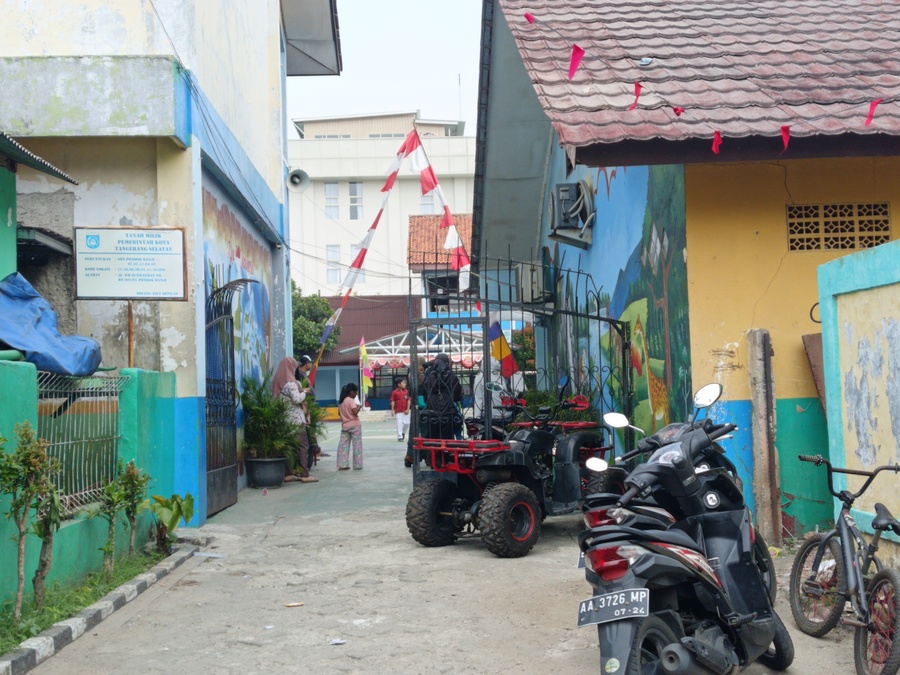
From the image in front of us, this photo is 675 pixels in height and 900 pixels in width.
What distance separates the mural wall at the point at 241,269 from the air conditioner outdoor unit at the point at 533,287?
4.59 metres

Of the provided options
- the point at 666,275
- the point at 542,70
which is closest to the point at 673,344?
the point at 666,275

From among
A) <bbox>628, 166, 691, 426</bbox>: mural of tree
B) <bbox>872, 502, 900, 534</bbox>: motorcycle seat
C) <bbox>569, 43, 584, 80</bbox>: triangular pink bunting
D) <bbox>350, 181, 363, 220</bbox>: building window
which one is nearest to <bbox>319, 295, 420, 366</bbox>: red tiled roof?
<bbox>350, 181, 363, 220</bbox>: building window

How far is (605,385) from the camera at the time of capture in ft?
42.0

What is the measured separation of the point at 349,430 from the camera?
17125 millimetres

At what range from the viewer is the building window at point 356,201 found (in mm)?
50656

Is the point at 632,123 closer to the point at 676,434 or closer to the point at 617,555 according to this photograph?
the point at 676,434

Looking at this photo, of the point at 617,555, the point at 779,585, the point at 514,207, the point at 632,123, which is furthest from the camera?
the point at 514,207

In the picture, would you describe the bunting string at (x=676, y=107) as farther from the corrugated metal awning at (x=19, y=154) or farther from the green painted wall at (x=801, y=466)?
the corrugated metal awning at (x=19, y=154)

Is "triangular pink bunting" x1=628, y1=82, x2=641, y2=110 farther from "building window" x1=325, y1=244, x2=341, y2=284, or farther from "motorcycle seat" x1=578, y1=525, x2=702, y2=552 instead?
"building window" x1=325, y1=244, x2=341, y2=284

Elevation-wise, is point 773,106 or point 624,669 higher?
point 773,106

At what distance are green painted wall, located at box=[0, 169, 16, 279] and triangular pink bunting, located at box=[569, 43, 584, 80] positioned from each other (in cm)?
516

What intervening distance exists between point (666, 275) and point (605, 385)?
11.9ft

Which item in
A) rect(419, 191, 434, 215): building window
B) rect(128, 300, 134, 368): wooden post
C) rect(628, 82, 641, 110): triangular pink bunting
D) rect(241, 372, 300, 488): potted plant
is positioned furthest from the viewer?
rect(419, 191, 434, 215): building window

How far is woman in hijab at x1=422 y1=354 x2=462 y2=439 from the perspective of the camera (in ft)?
35.0
